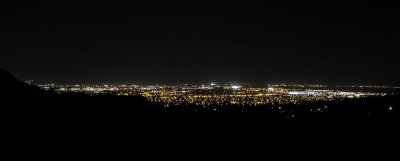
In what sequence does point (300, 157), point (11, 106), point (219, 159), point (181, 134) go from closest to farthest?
point (11, 106) → point (219, 159) → point (300, 157) → point (181, 134)

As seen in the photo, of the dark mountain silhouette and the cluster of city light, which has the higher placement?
the dark mountain silhouette

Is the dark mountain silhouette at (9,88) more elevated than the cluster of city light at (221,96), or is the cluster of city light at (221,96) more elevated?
the dark mountain silhouette at (9,88)

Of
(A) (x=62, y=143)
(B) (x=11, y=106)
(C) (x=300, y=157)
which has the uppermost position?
(B) (x=11, y=106)

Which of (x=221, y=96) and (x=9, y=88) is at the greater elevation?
(x=9, y=88)

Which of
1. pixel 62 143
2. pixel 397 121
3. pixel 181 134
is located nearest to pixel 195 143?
pixel 181 134

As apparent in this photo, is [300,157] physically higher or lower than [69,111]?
lower

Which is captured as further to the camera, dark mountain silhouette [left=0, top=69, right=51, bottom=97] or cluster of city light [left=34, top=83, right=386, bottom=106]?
cluster of city light [left=34, top=83, right=386, bottom=106]

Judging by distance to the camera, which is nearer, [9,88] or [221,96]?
[9,88]

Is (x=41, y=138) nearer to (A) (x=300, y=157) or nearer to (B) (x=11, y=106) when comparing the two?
(B) (x=11, y=106)

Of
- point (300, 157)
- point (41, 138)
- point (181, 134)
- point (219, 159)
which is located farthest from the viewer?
point (181, 134)

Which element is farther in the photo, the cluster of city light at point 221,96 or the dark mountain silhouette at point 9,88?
the cluster of city light at point 221,96

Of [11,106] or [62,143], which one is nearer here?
[62,143]
